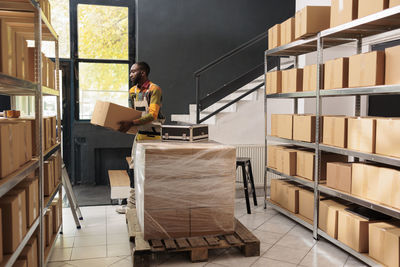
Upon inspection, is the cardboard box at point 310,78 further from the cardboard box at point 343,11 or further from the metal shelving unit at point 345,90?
the cardboard box at point 343,11

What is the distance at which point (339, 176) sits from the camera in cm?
364

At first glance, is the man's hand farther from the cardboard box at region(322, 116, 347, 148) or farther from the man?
the cardboard box at region(322, 116, 347, 148)

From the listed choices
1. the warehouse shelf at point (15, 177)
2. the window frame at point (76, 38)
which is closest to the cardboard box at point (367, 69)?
the warehouse shelf at point (15, 177)

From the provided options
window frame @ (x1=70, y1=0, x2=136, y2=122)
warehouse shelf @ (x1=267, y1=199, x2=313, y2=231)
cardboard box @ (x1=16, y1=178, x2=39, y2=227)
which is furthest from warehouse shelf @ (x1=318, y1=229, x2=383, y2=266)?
window frame @ (x1=70, y1=0, x2=136, y2=122)

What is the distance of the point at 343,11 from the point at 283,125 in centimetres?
163

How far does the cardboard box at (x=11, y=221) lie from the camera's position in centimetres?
215

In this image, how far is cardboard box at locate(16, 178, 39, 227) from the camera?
255 cm

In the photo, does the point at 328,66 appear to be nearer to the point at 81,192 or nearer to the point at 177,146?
the point at 177,146

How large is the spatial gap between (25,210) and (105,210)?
2.71m

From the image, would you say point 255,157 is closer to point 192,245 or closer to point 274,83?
point 274,83

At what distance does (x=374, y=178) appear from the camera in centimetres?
317

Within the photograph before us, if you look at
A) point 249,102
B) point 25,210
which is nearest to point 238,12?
point 249,102

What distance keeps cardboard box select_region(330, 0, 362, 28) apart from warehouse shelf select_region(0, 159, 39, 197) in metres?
2.94

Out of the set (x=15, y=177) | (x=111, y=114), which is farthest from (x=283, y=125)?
(x=15, y=177)
